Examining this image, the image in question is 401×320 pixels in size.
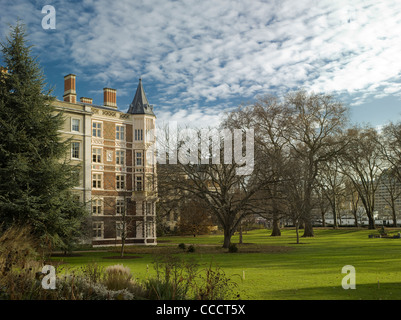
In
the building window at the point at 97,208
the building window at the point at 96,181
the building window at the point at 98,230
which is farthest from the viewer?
the building window at the point at 96,181

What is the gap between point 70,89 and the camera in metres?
46.7

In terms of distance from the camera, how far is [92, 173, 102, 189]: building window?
4596 cm

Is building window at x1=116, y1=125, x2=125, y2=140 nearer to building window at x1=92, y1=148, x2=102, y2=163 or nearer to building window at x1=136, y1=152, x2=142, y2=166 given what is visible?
building window at x1=136, y1=152, x2=142, y2=166

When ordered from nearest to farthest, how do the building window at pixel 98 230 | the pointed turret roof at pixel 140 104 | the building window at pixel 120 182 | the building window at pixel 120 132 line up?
the building window at pixel 98 230, the building window at pixel 120 182, the building window at pixel 120 132, the pointed turret roof at pixel 140 104

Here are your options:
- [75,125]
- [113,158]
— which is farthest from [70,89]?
[113,158]

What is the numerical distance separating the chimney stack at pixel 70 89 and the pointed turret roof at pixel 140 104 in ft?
23.9

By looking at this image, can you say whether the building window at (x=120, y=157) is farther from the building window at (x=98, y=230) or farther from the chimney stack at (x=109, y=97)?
the building window at (x=98, y=230)

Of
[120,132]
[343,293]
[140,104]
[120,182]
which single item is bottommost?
[343,293]

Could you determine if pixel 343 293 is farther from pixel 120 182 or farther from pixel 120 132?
pixel 120 132

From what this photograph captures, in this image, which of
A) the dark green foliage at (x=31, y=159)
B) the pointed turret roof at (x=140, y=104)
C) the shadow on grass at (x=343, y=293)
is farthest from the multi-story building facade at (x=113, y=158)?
the shadow on grass at (x=343, y=293)

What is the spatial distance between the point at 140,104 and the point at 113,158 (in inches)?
304

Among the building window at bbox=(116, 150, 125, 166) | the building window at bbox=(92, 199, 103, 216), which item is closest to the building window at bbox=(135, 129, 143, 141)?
the building window at bbox=(116, 150, 125, 166)

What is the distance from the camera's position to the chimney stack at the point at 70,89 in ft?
153
